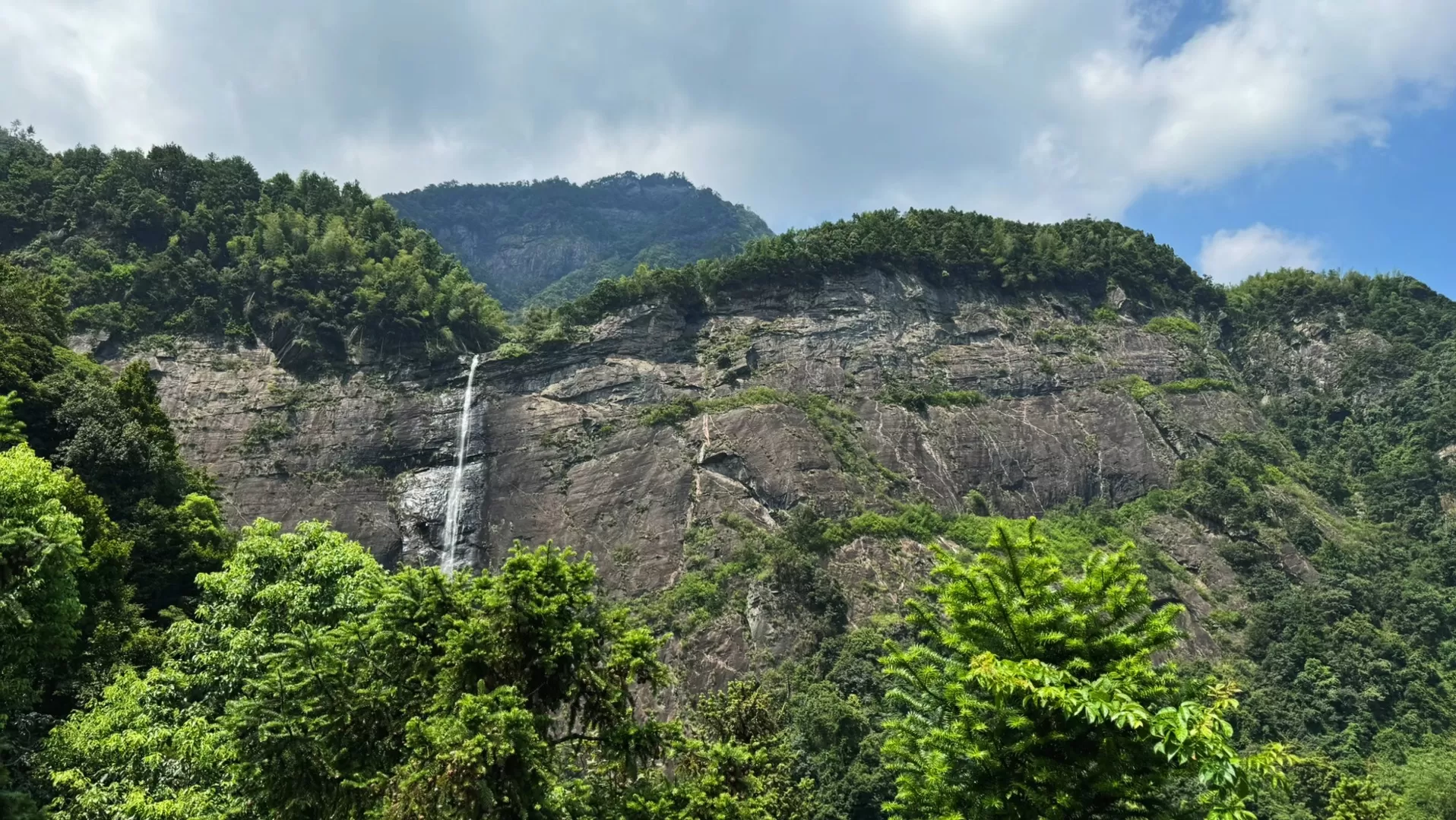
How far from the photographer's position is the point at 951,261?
207 feet

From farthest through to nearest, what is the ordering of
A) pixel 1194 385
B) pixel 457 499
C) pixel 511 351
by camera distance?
pixel 1194 385 → pixel 511 351 → pixel 457 499

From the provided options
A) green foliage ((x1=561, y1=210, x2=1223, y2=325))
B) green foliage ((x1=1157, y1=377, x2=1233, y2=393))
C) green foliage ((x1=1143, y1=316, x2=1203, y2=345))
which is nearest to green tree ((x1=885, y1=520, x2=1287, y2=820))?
green foliage ((x1=561, y1=210, x2=1223, y2=325))

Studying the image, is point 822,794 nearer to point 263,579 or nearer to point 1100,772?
point 263,579

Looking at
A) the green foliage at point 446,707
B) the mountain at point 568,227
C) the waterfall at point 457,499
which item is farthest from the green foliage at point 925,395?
the mountain at point 568,227

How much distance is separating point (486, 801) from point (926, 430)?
46.9 m

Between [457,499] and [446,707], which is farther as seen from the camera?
[457,499]

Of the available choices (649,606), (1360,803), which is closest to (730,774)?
(1360,803)

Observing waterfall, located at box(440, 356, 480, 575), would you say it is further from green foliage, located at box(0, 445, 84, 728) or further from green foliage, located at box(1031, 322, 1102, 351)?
green foliage, located at box(1031, 322, 1102, 351)

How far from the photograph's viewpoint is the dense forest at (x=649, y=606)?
8.75 metres

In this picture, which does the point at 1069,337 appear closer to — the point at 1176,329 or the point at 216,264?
the point at 1176,329

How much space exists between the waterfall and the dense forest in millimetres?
4240

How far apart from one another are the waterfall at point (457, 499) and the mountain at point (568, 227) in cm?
6716

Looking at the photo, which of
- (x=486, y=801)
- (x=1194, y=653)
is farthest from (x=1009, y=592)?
(x=1194, y=653)

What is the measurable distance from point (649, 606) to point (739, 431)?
12.7 metres
